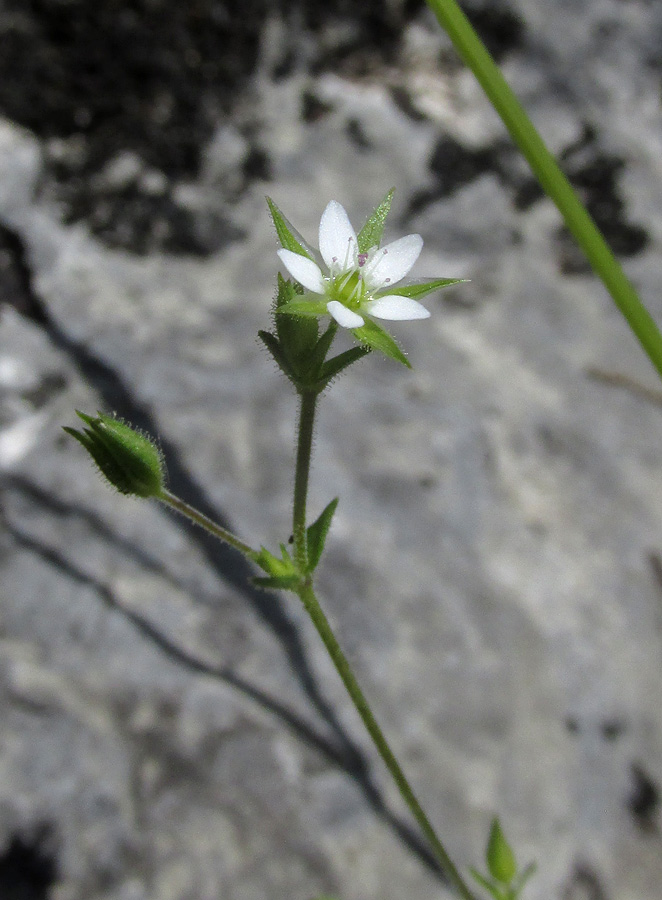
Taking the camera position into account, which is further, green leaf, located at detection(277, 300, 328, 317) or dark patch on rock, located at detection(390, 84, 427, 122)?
dark patch on rock, located at detection(390, 84, 427, 122)

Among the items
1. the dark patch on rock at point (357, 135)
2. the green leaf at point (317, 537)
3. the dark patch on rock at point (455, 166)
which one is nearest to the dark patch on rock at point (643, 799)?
the green leaf at point (317, 537)

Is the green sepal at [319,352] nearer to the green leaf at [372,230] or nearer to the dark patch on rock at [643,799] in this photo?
the green leaf at [372,230]

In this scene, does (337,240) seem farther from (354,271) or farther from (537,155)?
(537,155)

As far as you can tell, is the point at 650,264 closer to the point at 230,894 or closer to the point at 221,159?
the point at 221,159

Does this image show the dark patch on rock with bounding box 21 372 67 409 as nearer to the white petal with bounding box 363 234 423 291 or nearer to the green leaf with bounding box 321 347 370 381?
the white petal with bounding box 363 234 423 291

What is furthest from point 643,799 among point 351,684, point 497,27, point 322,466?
point 497,27

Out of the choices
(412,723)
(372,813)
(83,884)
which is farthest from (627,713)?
(83,884)

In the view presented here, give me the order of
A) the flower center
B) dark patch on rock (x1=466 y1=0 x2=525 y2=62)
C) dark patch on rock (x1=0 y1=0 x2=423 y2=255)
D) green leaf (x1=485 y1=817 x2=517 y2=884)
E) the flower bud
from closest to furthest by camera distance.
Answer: the flower bud < the flower center < green leaf (x1=485 y1=817 x2=517 y2=884) < dark patch on rock (x1=0 y1=0 x2=423 y2=255) < dark patch on rock (x1=466 y1=0 x2=525 y2=62)

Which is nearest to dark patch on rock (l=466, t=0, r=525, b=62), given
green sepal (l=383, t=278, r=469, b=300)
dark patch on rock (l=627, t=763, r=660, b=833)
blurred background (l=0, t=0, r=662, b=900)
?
blurred background (l=0, t=0, r=662, b=900)
